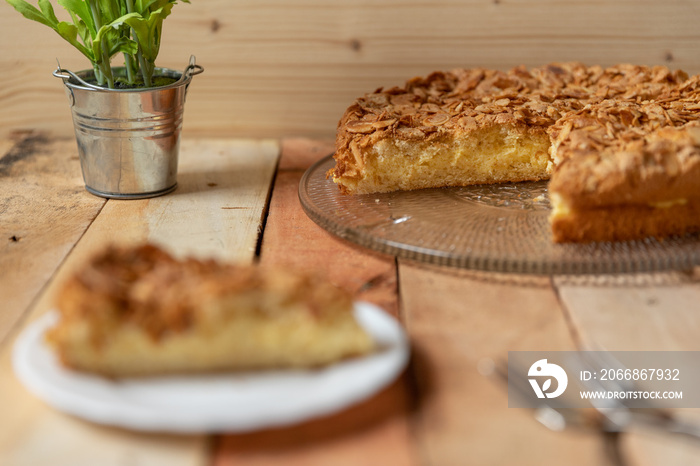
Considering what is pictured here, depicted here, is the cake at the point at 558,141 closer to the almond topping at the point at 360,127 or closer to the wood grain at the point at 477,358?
the almond topping at the point at 360,127

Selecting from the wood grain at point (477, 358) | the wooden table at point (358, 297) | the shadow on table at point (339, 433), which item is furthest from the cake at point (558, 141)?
the shadow on table at point (339, 433)

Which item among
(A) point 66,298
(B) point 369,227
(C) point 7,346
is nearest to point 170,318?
(A) point 66,298

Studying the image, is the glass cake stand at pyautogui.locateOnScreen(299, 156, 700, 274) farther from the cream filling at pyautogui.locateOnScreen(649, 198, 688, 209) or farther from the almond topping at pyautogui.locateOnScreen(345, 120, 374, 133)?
the almond topping at pyautogui.locateOnScreen(345, 120, 374, 133)

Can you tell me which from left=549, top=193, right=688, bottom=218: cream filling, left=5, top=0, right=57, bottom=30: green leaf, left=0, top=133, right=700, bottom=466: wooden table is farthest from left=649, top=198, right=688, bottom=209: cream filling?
left=5, top=0, right=57, bottom=30: green leaf

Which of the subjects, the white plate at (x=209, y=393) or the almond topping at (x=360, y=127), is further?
the almond topping at (x=360, y=127)

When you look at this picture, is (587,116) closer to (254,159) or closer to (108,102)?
(254,159)
